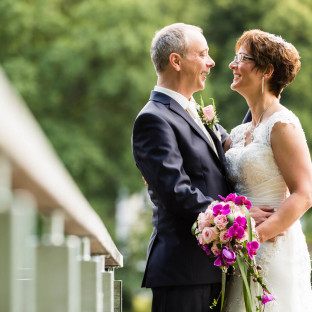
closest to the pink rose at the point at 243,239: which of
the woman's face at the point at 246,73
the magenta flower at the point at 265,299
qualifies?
the magenta flower at the point at 265,299

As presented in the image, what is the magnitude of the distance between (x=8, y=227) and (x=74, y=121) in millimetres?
20966

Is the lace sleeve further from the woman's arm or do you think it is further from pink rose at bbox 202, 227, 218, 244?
pink rose at bbox 202, 227, 218, 244

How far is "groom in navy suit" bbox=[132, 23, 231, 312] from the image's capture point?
362 centimetres

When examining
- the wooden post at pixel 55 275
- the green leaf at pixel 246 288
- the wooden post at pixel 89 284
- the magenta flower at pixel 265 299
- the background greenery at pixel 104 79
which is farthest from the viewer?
the background greenery at pixel 104 79

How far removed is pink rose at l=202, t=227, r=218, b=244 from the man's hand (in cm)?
42

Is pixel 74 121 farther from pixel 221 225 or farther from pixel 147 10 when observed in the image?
pixel 221 225

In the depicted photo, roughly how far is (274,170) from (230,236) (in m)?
0.64

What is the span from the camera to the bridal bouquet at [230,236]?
3488 millimetres

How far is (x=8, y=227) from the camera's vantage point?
1049 millimetres

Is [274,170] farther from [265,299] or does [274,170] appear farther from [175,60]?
[175,60]

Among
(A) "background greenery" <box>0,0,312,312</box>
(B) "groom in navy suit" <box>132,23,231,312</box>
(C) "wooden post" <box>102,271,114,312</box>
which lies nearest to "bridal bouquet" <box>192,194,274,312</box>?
(B) "groom in navy suit" <box>132,23,231,312</box>

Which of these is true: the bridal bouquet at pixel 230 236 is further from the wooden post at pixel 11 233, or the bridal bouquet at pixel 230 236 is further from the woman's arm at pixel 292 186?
the wooden post at pixel 11 233

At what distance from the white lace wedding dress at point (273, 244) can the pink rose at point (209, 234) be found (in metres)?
0.51

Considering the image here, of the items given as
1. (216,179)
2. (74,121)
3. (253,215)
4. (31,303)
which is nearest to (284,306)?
(253,215)
